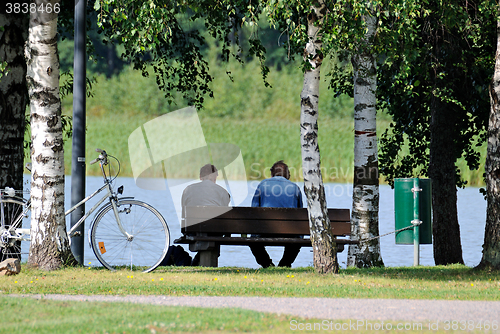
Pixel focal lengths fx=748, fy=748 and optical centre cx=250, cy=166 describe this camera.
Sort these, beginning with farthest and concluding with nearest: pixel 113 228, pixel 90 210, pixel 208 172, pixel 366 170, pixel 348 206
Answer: pixel 348 206
pixel 366 170
pixel 208 172
pixel 90 210
pixel 113 228

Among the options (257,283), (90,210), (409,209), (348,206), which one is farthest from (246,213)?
(348,206)

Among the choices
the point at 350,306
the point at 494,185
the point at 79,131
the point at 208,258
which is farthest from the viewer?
the point at 208,258

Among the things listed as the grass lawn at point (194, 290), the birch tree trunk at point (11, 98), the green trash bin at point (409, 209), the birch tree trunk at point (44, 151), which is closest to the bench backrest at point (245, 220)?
the grass lawn at point (194, 290)

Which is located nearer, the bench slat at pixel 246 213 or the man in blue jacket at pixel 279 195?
the bench slat at pixel 246 213

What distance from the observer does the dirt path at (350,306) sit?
565 centimetres

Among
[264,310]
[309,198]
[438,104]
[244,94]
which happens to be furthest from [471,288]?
[244,94]

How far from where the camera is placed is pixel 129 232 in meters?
8.46

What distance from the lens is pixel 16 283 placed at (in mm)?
7273

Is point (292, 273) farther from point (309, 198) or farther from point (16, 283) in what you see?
point (16, 283)

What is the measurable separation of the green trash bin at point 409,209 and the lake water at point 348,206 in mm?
1111

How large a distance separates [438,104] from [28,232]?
8090 mm

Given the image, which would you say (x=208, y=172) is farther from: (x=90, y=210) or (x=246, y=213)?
(x=90, y=210)

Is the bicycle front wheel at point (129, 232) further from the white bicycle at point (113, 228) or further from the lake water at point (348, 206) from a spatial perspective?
the lake water at point (348, 206)

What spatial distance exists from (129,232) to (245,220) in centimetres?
188
